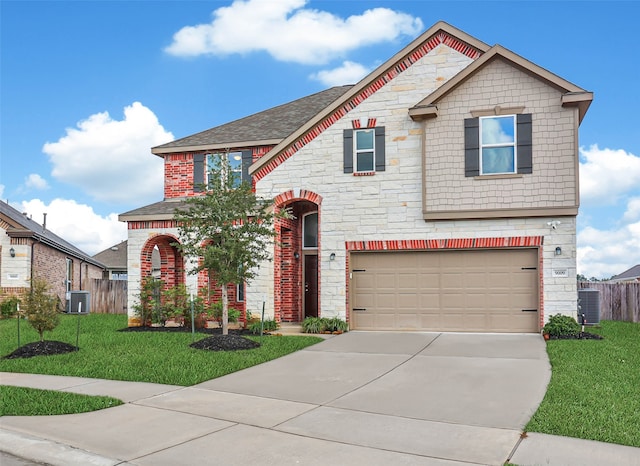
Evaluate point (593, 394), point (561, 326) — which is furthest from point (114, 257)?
point (593, 394)

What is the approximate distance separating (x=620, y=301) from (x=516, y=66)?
40.8 ft

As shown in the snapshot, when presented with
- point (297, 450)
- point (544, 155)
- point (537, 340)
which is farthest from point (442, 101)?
point (297, 450)

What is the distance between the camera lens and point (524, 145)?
603 inches

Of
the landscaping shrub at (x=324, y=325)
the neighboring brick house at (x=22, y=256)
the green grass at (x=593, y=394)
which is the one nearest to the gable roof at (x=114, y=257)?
the neighboring brick house at (x=22, y=256)

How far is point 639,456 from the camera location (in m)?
5.86

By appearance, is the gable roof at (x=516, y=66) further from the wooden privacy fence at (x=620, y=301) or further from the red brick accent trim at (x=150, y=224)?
the wooden privacy fence at (x=620, y=301)

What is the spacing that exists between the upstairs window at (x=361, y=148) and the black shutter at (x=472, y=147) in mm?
2446

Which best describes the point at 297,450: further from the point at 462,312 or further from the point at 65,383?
the point at 462,312

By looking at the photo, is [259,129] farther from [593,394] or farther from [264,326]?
[593,394]

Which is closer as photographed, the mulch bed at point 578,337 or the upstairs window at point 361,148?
the mulch bed at point 578,337

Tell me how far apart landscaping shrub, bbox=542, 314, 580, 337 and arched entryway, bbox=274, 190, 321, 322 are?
7.52m

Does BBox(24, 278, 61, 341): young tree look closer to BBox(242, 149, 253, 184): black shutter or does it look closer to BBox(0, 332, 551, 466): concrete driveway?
BBox(0, 332, 551, 466): concrete driveway

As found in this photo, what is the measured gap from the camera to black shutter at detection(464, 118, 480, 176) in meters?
15.6

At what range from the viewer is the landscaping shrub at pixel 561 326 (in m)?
14.5
